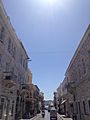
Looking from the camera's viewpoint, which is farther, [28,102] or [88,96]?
[28,102]

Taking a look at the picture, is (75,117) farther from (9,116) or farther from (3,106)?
(3,106)

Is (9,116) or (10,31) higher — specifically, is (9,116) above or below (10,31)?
below

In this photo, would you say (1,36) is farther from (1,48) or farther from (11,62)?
(11,62)

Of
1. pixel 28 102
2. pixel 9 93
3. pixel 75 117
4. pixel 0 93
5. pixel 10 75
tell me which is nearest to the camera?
pixel 0 93

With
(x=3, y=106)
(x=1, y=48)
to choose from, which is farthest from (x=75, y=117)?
(x=1, y=48)

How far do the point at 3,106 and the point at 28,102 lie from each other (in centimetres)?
1734

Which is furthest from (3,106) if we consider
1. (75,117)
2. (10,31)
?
(75,117)

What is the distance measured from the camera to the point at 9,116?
19703 mm

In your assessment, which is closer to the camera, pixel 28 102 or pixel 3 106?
pixel 3 106

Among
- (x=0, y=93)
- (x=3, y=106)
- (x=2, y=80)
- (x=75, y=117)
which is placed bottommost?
(x=75, y=117)

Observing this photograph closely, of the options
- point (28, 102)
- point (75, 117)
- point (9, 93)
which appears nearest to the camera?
point (9, 93)

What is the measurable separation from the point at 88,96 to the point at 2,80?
9.00m

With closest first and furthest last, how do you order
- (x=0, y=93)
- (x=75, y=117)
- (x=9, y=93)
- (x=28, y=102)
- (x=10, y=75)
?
1. (x=0, y=93)
2. (x=10, y=75)
3. (x=9, y=93)
4. (x=75, y=117)
5. (x=28, y=102)

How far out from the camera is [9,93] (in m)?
19.7
